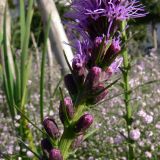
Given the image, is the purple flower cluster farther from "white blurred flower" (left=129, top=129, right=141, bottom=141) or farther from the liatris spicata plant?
"white blurred flower" (left=129, top=129, right=141, bottom=141)

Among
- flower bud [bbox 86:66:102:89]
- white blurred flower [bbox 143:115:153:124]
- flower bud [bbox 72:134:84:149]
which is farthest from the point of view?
white blurred flower [bbox 143:115:153:124]

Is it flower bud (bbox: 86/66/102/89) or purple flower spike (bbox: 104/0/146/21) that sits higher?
purple flower spike (bbox: 104/0/146/21)

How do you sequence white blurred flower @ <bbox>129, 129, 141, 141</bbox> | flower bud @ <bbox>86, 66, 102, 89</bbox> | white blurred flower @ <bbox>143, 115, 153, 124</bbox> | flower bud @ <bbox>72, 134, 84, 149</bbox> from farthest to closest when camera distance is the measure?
white blurred flower @ <bbox>143, 115, 153, 124</bbox>, white blurred flower @ <bbox>129, 129, 141, 141</bbox>, flower bud @ <bbox>72, 134, 84, 149</bbox>, flower bud @ <bbox>86, 66, 102, 89</bbox>

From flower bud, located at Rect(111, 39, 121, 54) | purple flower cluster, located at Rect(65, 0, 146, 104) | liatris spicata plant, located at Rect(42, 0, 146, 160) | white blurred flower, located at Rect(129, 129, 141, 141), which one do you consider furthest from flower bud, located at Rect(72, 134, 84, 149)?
white blurred flower, located at Rect(129, 129, 141, 141)

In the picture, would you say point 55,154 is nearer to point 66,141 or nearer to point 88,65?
point 66,141

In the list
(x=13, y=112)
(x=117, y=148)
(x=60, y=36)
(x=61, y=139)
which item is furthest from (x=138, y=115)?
(x=60, y=36)

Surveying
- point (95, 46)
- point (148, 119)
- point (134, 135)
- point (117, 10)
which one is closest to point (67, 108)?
point (95, 46)

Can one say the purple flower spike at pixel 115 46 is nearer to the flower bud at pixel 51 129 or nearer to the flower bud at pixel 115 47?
the flower bud at pixel 115 47

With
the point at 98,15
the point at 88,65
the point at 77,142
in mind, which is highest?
the point at 98,15

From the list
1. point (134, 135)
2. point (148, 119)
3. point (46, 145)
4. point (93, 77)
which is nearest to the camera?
point (93, 77)
